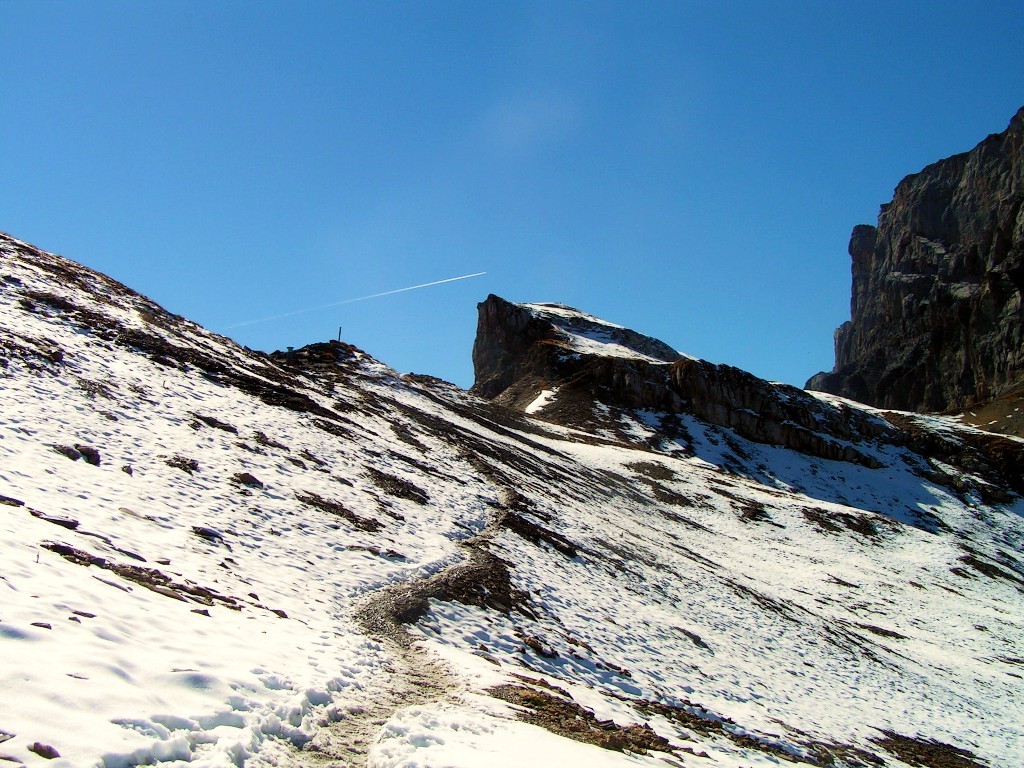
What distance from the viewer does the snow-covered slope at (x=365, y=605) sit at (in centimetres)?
698

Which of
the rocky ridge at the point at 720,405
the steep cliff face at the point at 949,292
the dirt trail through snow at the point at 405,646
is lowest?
the dirt trail through snow at the point at 405,646

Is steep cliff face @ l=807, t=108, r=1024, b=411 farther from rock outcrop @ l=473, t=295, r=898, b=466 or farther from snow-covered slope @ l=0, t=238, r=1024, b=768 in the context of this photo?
snow-covered slope @ l=0, t=238, r=1024, b=768

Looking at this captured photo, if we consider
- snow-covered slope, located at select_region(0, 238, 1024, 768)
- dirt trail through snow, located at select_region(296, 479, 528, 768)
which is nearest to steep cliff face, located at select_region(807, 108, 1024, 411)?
snow-covered slope, located at select_region(0, 238, 1024, 768)

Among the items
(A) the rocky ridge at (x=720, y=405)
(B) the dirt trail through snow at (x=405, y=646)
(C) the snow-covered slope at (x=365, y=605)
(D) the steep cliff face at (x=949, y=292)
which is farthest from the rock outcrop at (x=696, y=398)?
(B) the dirt trail through snow at (x=405, y=646)

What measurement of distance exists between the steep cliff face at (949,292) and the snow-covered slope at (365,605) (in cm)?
10420

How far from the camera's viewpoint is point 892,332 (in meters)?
161

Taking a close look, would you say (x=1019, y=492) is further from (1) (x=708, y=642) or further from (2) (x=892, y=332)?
(2) (x=892, y=332)

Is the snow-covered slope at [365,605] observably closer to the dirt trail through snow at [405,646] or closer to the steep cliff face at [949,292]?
the dirt trail through snow at [405,646]

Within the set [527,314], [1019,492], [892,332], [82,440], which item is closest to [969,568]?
[1019,492]

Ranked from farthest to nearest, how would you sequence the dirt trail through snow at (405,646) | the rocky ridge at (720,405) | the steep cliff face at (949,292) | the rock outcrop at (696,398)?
the steep cliff face at (949,292), the rock outcrop at (696,398), the rocky ridge at (720,405), the dirt trail through snow at (405,646)

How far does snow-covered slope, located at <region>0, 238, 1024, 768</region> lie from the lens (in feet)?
22.9

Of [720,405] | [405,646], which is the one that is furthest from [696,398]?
[405,646]

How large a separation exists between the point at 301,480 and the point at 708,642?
13.7 meters

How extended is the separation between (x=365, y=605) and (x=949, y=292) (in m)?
162
